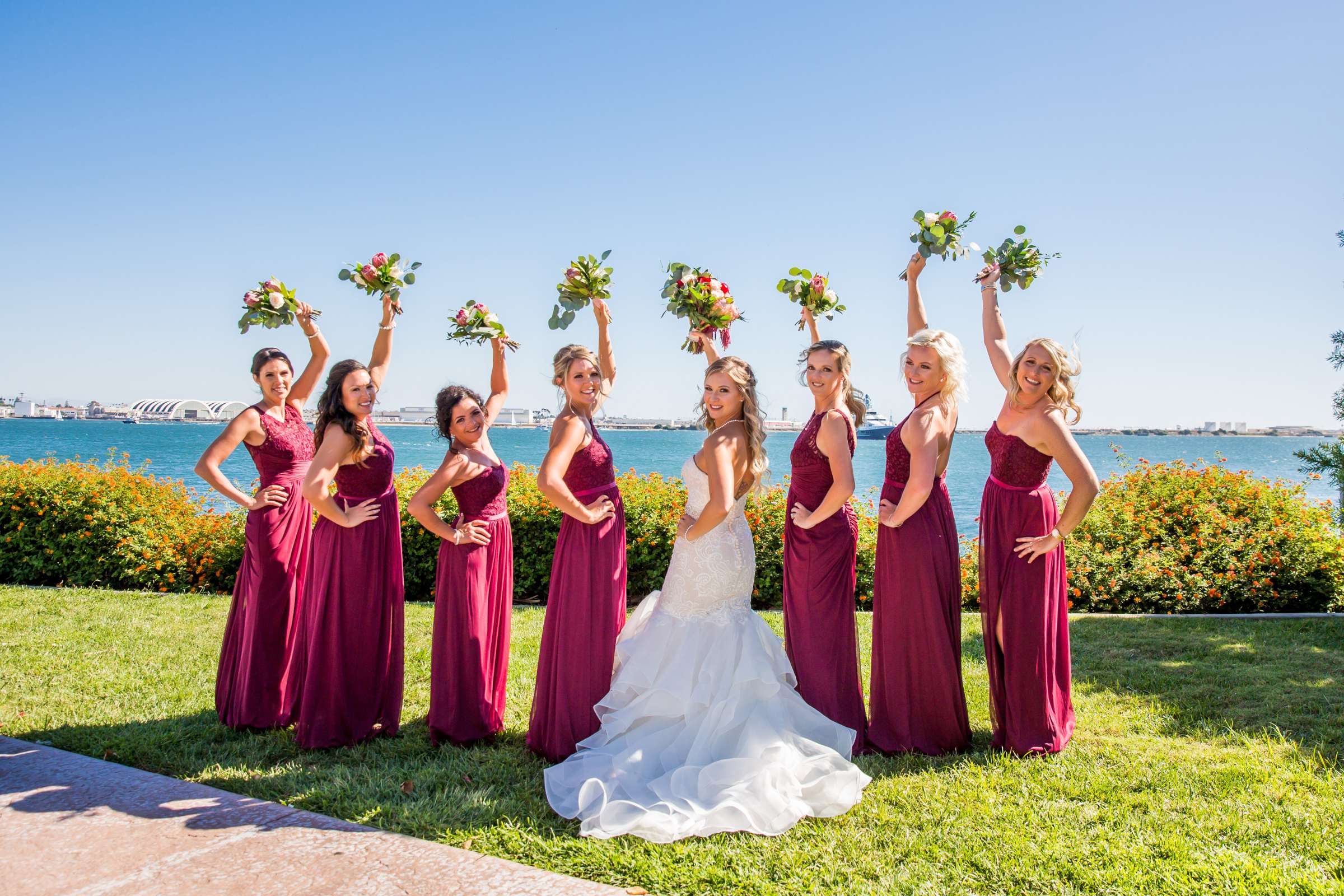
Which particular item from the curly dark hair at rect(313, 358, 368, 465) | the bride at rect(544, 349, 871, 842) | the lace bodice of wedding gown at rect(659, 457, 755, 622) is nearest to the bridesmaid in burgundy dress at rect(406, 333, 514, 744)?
the curly dark hair at rect(313, 358, 368, 465)

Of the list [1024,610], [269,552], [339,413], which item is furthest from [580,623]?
[1024,610]

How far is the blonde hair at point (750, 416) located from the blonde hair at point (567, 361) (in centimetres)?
75

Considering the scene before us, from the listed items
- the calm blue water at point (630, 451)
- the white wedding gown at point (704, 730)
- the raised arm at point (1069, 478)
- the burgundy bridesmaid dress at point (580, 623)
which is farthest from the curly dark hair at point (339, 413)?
the calm blue water at point (630, 451)

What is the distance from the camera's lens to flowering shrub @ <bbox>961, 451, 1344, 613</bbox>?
9477mm

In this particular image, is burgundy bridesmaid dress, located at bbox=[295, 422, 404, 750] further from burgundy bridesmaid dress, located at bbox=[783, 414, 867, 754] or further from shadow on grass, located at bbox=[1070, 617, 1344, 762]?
shadow on grass, located at bbox=[1070, 617, 1344, 762]

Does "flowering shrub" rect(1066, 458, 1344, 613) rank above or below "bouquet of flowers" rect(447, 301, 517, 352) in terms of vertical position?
below

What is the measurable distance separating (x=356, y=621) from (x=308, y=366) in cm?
191

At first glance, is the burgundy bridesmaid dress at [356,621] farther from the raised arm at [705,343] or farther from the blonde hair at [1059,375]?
the blonde hair at [1059,375]

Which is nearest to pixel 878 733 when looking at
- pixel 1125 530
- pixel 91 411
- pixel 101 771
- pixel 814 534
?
pixel 814 534

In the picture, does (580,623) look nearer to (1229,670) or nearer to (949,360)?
(949,360)

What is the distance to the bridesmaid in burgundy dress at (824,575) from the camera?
5.18 m

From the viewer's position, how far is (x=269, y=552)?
5.70 metres

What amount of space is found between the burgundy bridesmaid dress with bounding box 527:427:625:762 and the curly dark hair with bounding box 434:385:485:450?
885 millimetres

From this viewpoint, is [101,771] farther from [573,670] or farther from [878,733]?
[878,733]
